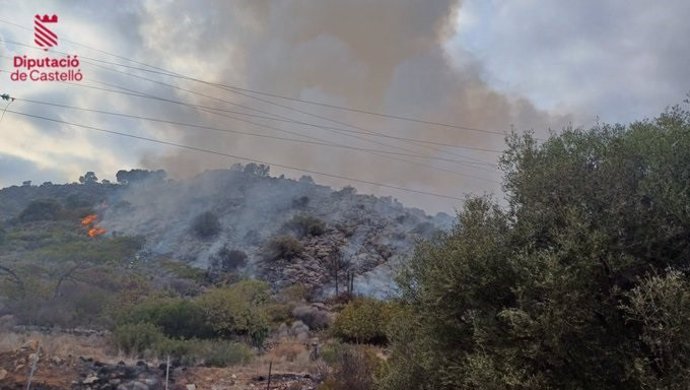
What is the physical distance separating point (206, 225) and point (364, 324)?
185 ft

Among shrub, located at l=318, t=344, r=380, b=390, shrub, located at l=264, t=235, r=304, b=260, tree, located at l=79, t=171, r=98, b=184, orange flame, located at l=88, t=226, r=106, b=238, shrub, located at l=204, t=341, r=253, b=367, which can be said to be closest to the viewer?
shrub, located at l=318, t=344, r=380, b=390

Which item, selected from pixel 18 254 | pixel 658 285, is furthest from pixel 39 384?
pixel 18 254

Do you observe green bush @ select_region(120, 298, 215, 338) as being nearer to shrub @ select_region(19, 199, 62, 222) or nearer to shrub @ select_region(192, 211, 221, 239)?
shrub @ select_region(192, 211, 221, 239)

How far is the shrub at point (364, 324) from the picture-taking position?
31.2 meters

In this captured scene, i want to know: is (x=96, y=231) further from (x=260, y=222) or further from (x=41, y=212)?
(x=260, y=222)

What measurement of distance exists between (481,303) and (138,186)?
406ft

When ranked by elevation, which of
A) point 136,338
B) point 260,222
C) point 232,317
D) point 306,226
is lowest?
point 136,338

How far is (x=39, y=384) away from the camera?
58.3 feet

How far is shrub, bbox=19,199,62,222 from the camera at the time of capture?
84.9 metres

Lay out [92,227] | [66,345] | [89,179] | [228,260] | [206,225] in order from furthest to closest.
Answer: [89,179]
[206,225]
[92,227]
[228,260]
[66,345]

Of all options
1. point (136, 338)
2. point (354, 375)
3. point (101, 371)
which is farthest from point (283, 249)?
point (354, 375)

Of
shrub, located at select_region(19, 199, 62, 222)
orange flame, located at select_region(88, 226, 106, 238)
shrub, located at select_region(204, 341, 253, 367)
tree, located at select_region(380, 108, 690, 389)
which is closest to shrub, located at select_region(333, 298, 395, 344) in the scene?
shrub, located at select_region(204, 341, 253, 367)

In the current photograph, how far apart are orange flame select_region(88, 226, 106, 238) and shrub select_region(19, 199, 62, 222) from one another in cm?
807

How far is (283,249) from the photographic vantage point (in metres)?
70.8
